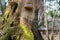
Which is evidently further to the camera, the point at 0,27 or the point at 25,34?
the point at 0,27

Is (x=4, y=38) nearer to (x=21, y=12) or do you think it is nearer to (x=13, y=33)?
(x=13, y=33)

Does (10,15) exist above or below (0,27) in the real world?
above

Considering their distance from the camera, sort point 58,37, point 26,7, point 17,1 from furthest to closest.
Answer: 1. point 58,37
2. point 17,1
3. point 26,7

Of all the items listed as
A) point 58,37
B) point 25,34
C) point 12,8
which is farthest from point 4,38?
point 58,37

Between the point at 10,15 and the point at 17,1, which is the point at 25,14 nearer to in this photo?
the point at 17,1

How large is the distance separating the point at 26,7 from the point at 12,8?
116 centimetres

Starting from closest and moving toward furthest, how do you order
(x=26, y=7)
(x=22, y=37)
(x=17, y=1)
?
(x=22, y=37) < (x=26, y=7) < (x=17, y=1)

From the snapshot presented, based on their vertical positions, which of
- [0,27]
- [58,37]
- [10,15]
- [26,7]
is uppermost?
[26,7]

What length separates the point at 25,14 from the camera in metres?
4.76

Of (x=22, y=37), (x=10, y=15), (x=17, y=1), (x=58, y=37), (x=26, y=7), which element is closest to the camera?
(x=22, y=37)

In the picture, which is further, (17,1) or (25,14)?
(17,1)

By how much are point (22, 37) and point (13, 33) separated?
0.30 m

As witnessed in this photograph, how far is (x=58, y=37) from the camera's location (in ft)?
29.8

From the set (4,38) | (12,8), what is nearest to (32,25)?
(4,38)
